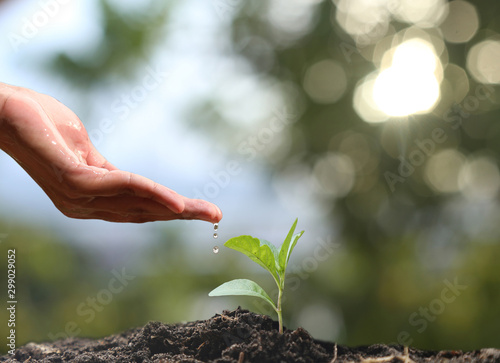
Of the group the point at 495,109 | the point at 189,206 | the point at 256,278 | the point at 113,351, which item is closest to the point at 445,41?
the point at 495,109

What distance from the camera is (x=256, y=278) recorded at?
2885mm

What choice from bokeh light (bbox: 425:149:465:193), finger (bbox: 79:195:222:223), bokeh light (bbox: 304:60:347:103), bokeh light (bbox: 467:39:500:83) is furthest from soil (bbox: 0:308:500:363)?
bokeh light (bbox: 467:39:500:83)

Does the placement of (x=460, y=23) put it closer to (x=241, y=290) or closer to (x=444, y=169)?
(x=444, y=169)

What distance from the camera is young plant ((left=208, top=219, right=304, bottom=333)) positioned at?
42.9 inches

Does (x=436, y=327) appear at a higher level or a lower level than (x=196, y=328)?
higher

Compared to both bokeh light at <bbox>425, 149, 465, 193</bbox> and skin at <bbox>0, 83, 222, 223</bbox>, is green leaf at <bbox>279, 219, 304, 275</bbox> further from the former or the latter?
bokeh light at <bbox>425, 149, 465, 193</bbox>

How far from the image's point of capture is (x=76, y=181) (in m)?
1.05

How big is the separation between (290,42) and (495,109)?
5.30 feet

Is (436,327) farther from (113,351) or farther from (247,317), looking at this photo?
(113,351)

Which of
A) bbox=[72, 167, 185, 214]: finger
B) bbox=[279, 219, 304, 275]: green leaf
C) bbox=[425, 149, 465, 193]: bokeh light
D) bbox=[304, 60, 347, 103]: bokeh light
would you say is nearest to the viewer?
bbox=[72, 167, 185, 214]: finger

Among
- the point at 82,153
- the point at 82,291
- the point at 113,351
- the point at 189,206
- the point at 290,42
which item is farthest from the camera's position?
the point at 290,42

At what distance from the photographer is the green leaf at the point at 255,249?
1079 millimetres

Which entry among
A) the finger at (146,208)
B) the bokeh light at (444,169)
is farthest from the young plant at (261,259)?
the bokeh light at (444,169)

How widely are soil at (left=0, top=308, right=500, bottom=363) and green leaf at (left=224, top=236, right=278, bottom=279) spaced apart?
0.17 meters
